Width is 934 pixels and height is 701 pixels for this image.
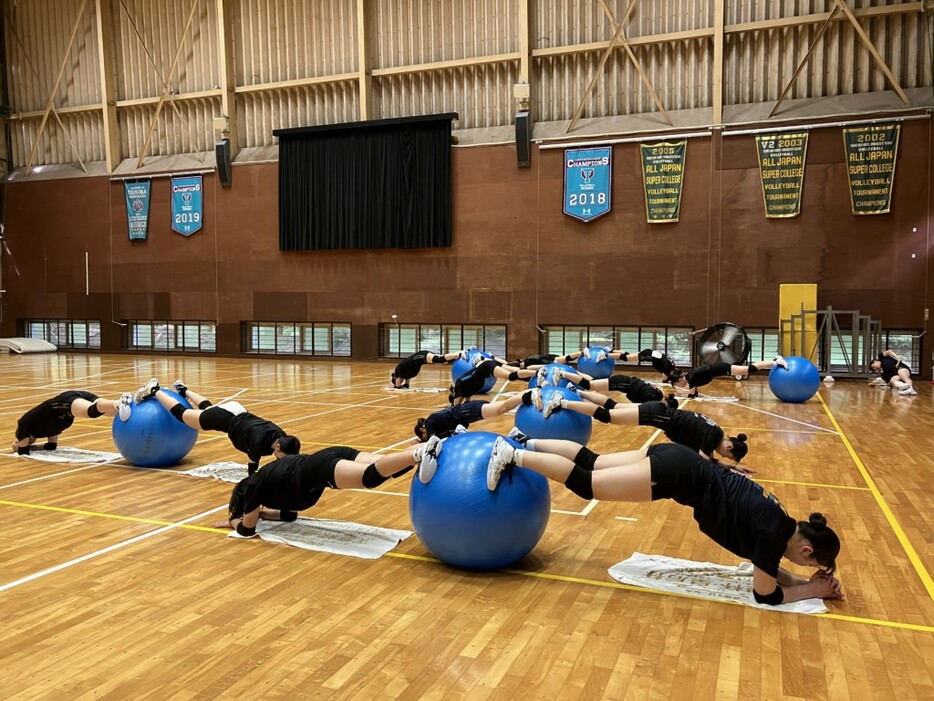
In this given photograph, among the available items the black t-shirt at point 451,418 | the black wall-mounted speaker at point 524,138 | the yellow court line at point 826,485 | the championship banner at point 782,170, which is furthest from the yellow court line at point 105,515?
the championship banner at point 782,170

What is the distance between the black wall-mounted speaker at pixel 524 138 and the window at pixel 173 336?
13621 mm

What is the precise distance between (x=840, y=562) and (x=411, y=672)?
3617mm

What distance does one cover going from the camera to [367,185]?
84.8 ft

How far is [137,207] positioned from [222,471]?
24.3 m

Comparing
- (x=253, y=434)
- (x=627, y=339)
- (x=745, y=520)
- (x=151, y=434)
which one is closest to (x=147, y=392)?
(x=151, y=434)

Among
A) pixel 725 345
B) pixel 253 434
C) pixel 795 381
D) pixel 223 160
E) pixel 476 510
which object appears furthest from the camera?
pixel 223 160

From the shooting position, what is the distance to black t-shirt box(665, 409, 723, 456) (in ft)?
22.7

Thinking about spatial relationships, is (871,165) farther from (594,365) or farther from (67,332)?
(67,332)

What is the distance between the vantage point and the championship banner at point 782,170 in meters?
21.1

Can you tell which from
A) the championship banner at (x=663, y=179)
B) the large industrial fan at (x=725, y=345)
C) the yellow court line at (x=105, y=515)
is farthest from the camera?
the championship banner at (x=663, y=179)

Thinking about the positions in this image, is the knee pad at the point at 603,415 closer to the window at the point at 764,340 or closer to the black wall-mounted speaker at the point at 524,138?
the window at the point at 764,340

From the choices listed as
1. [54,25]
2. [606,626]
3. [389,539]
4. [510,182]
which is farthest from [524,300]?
[54,25]

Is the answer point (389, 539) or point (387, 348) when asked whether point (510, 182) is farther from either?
point (389, 539)

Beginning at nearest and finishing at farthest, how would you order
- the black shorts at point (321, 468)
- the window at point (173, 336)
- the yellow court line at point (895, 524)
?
the yellow court line at point (895, 524)
the black shorts at point (321, 468)
the window at point (173, 336)
